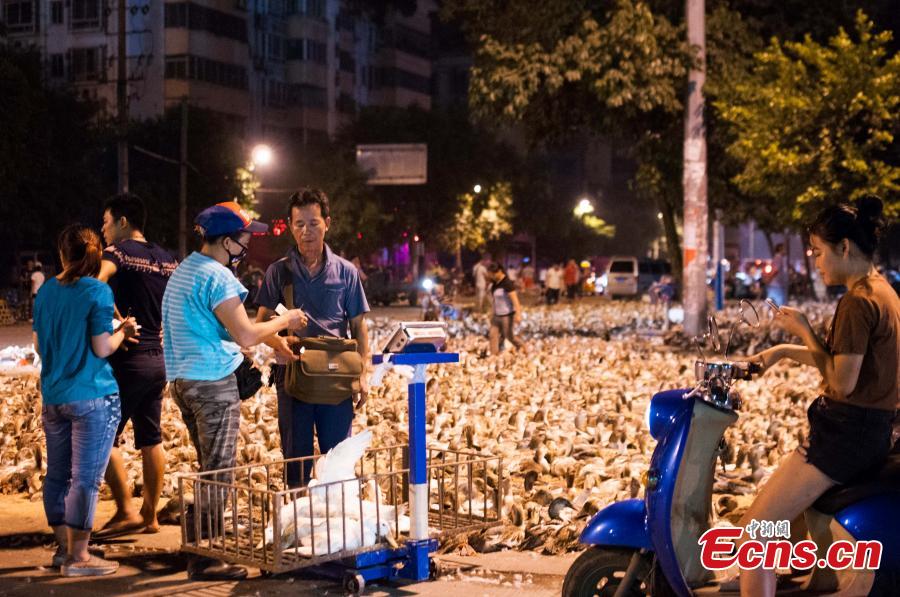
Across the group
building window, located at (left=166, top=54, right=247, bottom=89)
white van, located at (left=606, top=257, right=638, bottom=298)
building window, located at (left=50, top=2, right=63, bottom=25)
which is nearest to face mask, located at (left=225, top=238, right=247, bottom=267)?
white van, located at (left=606, top=257, right=638, bottom=298)

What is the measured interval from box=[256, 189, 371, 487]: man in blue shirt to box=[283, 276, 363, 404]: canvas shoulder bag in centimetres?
17

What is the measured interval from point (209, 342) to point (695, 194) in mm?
18070

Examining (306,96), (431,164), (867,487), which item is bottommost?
(867,487)

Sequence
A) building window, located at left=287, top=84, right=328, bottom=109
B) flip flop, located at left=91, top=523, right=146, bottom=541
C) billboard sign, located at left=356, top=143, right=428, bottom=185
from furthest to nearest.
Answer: building window, located at left=287, top=84, right=328, bottom=109 < billboard sign, located at left=356, top=143, right=428, bottom=185 < flip flop, located at left=91, top=523, right=146, bottom=541

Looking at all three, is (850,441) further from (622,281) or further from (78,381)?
(622,281)

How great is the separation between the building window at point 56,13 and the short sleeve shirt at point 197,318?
69.9 m

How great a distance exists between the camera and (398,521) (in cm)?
705

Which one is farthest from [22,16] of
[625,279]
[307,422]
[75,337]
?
[307,422]

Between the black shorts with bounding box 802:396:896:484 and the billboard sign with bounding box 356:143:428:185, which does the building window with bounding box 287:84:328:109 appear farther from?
the black shorts with bounding box 802:396:896:484

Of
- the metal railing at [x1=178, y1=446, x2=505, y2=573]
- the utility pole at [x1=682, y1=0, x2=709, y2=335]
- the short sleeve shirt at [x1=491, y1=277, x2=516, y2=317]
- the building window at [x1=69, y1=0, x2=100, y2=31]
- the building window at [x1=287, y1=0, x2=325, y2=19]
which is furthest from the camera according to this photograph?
the building window at [x1=287, y1=0, x2=325, y2=19]

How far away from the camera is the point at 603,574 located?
17.1ft

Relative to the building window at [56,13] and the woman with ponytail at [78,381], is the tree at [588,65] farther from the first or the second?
the building window at [56,13]

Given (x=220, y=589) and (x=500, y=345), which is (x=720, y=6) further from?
(x=220, y=589)

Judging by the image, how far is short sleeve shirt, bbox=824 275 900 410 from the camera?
4.65 m
